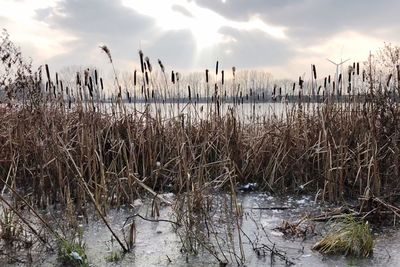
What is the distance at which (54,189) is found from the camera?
4816mm

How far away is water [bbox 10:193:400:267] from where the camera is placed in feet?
11.2

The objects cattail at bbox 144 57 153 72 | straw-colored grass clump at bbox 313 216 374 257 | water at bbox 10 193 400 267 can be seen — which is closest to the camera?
water at bbox 10 193 400 267

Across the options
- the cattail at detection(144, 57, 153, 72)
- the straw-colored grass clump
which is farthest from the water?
the cattail at detection(144, 57, 153, 72)

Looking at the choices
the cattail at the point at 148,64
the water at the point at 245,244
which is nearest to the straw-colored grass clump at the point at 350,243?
the water at the point at 245,244

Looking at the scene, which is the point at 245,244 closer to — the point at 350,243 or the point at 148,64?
the point at 350,243

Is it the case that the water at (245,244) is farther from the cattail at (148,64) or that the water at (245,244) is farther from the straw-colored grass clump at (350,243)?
the cattail at (148,64)

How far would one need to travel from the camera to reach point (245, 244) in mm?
3727

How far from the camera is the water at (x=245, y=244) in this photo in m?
3.40

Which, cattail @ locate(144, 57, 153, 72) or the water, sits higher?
cattail @ locate(144, 57, 153, 72)

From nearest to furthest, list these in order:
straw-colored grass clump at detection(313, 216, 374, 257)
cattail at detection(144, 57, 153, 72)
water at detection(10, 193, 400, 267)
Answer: water at detection(10, 193, 400, 267) → straw-colored grass clump at detection(313, 216, 374, 257) → cattail at detection(144, 57, 153, 72)

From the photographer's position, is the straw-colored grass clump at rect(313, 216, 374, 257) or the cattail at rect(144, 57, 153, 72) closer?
the straw-colored grass clump at rect(313, 216, 374, 257)

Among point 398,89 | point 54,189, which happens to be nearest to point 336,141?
point 398,89

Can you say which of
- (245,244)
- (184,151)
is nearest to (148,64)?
(184,151)

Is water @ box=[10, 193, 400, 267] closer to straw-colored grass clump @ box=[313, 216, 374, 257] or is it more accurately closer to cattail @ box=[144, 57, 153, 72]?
straw-colored grass clump @ box=[313, 216, 374, 257]
